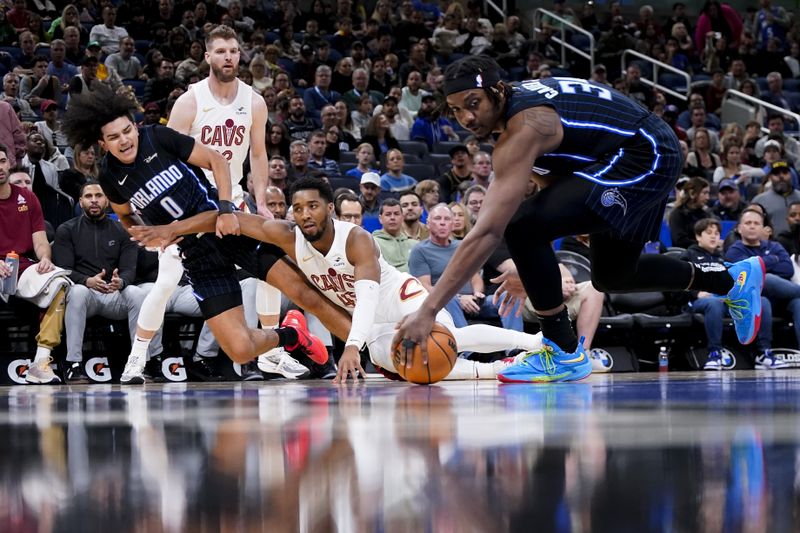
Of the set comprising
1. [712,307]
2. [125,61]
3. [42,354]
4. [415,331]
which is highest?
[125,61]

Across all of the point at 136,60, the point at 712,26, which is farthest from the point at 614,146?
the point at 712,26

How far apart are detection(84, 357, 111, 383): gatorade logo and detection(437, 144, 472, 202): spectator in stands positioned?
11.0 feet

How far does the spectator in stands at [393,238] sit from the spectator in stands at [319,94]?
386 centimetres

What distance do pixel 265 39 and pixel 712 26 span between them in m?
7.60

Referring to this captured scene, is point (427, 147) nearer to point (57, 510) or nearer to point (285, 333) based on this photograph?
point (285, 333)

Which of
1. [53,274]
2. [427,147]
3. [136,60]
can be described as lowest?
[53,274]

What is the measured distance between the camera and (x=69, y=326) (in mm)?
6168

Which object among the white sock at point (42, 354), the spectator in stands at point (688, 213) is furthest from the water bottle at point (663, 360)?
the white sock at point (42, 354)

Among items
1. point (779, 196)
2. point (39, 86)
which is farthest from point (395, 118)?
point (779, 196)

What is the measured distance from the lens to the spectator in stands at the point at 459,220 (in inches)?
278

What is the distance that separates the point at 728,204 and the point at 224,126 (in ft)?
16.6

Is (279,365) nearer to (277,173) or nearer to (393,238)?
(393,238)

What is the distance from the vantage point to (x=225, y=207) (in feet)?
15.1

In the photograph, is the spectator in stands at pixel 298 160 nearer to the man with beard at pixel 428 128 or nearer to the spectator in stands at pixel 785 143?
the man with beard at pixel 428 128
